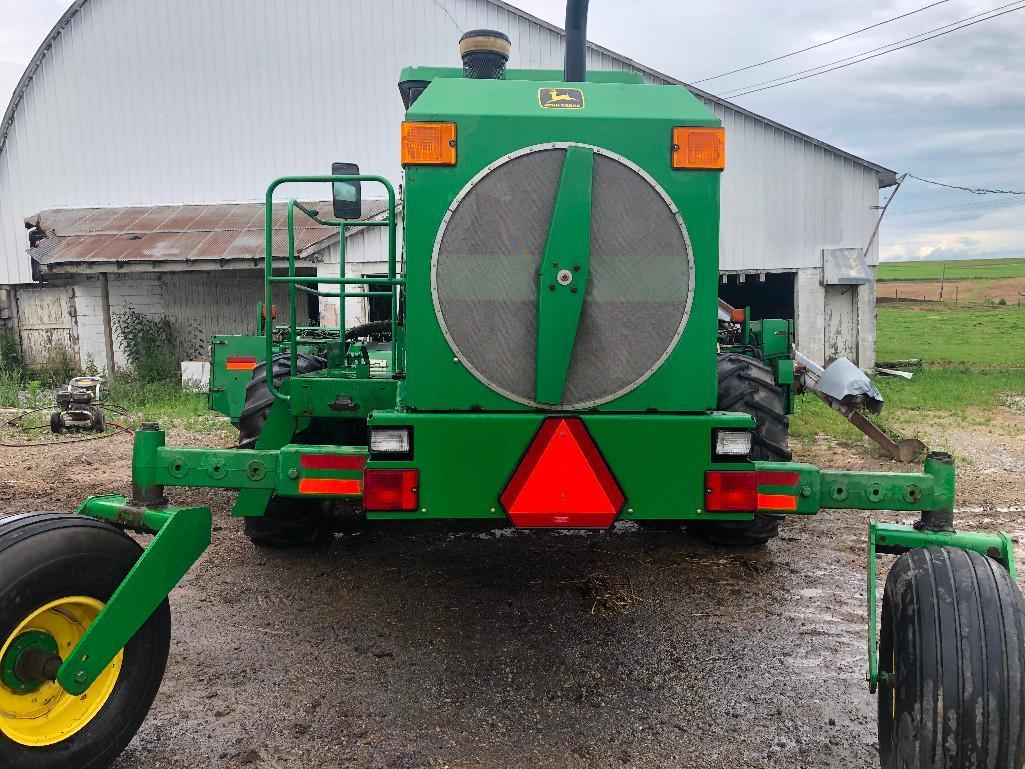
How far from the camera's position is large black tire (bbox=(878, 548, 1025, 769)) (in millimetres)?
2371

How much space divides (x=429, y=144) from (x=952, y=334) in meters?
→ 25.8

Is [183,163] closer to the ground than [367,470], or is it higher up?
higher up

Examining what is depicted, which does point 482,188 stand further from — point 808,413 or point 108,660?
point 808,413

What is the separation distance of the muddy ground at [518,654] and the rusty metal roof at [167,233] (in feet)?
29.2

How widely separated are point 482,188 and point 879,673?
85.8 inches

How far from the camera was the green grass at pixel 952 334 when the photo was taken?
750 inches

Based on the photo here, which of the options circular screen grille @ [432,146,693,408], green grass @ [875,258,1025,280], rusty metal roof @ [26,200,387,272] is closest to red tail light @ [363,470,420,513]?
circular screen grille @ [432,146,693,408]

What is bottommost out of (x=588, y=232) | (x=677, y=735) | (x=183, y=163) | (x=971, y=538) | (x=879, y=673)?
(x=677, y=735)

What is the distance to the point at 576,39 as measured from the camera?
4055 millimetres

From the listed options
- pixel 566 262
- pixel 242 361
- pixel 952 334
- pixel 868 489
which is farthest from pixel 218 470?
pixel 952 334

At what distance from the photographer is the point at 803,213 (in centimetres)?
1511

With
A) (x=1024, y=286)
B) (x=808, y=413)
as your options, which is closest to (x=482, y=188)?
(x=808, y=413)

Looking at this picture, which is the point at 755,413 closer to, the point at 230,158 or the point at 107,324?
the point at 107,324

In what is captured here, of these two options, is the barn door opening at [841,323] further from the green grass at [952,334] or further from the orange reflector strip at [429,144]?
the orange reflector strip at [429,144]
